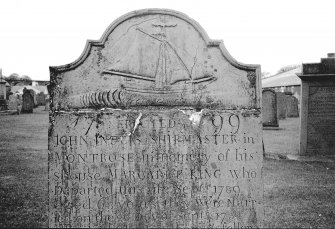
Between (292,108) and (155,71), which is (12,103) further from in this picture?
(155,71)

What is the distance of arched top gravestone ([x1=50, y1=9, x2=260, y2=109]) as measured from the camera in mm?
3328

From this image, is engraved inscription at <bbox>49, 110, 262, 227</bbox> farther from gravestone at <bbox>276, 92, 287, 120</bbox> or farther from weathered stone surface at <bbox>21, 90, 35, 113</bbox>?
weathered stone surface at <bbox>21, 90, 35, 113</bbox>

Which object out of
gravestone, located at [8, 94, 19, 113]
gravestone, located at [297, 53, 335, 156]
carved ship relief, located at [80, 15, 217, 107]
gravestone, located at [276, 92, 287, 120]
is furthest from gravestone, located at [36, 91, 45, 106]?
carved ship relief, located at [80, 15, 217, 107]

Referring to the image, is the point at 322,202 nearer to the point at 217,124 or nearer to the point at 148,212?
the point at 217,124

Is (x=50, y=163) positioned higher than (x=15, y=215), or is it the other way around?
(x=50, y=163)

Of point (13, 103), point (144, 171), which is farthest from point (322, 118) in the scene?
point (13, 103)

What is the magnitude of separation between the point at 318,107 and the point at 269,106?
591cm

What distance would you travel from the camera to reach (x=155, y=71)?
335 centimetres

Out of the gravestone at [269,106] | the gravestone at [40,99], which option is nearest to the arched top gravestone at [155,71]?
the gravestone at [269,106]

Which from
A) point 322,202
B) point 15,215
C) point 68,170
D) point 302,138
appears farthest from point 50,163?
point 302,138

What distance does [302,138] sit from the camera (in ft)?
27.8

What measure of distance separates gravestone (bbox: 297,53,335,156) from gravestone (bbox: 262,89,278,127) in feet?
18.7

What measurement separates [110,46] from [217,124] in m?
1.42

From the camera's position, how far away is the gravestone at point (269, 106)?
14086 millimetres
